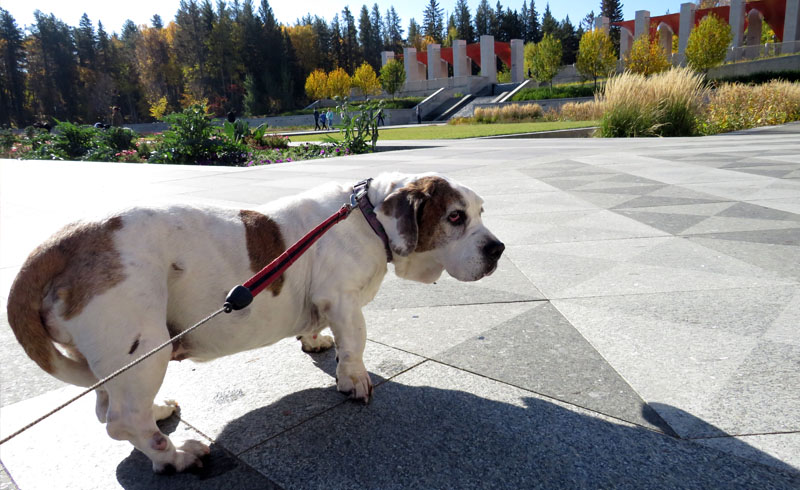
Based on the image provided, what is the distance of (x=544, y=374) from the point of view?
260 cm

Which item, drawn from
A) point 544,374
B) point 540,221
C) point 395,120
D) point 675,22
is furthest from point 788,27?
point 544,374

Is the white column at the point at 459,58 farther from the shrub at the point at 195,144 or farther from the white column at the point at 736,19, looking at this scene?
the shrub at the point at 195,144

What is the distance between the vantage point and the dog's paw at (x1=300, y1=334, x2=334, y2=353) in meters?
3.00

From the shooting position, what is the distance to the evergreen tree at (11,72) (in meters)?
86.6

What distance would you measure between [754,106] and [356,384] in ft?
86.1

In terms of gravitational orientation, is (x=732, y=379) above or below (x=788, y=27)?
below

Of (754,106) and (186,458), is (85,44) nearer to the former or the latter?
(754,106)

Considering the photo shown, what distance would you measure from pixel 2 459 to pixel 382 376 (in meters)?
1.70

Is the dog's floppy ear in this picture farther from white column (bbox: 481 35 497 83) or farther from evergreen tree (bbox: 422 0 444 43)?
evergreen tree (bbox: 422 0 444 43)

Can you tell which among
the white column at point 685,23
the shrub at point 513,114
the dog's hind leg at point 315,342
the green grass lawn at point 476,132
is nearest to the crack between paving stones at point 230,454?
the dog's hind leg at point 315,342

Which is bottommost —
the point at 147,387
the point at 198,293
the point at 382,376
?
the point at 382,376

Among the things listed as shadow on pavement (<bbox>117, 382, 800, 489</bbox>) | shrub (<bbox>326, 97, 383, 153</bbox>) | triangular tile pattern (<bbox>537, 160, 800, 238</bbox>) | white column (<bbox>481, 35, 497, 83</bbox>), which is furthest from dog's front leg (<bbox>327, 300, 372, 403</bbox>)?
white column (<bbox>481, 35, 497, 83</bbox>)

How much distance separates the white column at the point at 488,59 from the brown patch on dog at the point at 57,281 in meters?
69.5

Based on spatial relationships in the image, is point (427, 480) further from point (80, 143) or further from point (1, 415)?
point (80, 143)
